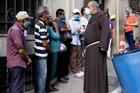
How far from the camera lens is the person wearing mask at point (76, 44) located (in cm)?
996

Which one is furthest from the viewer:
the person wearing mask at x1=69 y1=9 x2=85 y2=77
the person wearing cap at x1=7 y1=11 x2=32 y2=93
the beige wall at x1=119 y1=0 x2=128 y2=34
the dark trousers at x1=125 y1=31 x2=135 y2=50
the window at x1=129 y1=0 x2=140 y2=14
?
the window at x1=129 y1=0 x2=140 y2=14

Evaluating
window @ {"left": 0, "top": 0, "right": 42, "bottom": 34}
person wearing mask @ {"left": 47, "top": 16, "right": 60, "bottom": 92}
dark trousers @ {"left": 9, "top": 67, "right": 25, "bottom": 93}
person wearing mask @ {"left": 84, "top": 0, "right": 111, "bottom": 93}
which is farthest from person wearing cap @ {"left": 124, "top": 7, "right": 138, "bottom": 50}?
dark trousers @ {"left": 9, "top": 67, "right": 25, "bottom": 93}

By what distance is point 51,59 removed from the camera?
28.7 ft

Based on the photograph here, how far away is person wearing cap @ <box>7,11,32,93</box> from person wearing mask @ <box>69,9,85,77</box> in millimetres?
2804

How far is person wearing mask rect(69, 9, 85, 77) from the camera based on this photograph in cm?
996

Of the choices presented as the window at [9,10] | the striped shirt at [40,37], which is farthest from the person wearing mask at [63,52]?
the striped shirt at [40,37]

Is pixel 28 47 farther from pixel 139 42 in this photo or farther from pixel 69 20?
pixel 139 42

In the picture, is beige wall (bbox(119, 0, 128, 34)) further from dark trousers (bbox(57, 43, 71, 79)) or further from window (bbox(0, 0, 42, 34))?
window (bbox(0, 0, 42, 34))

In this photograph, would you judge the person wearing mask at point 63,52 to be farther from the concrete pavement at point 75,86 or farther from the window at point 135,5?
the window at point 135,5

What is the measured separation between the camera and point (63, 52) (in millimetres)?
9656

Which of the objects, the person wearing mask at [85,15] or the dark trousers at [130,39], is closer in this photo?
the person wearing mask at [85,15]

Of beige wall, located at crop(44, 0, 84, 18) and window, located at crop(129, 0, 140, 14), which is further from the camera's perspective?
window, located at crop(129, 0, 140, 14)

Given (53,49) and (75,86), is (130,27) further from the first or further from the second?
(53,49)

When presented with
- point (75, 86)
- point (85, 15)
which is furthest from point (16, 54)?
point (85, 15)
